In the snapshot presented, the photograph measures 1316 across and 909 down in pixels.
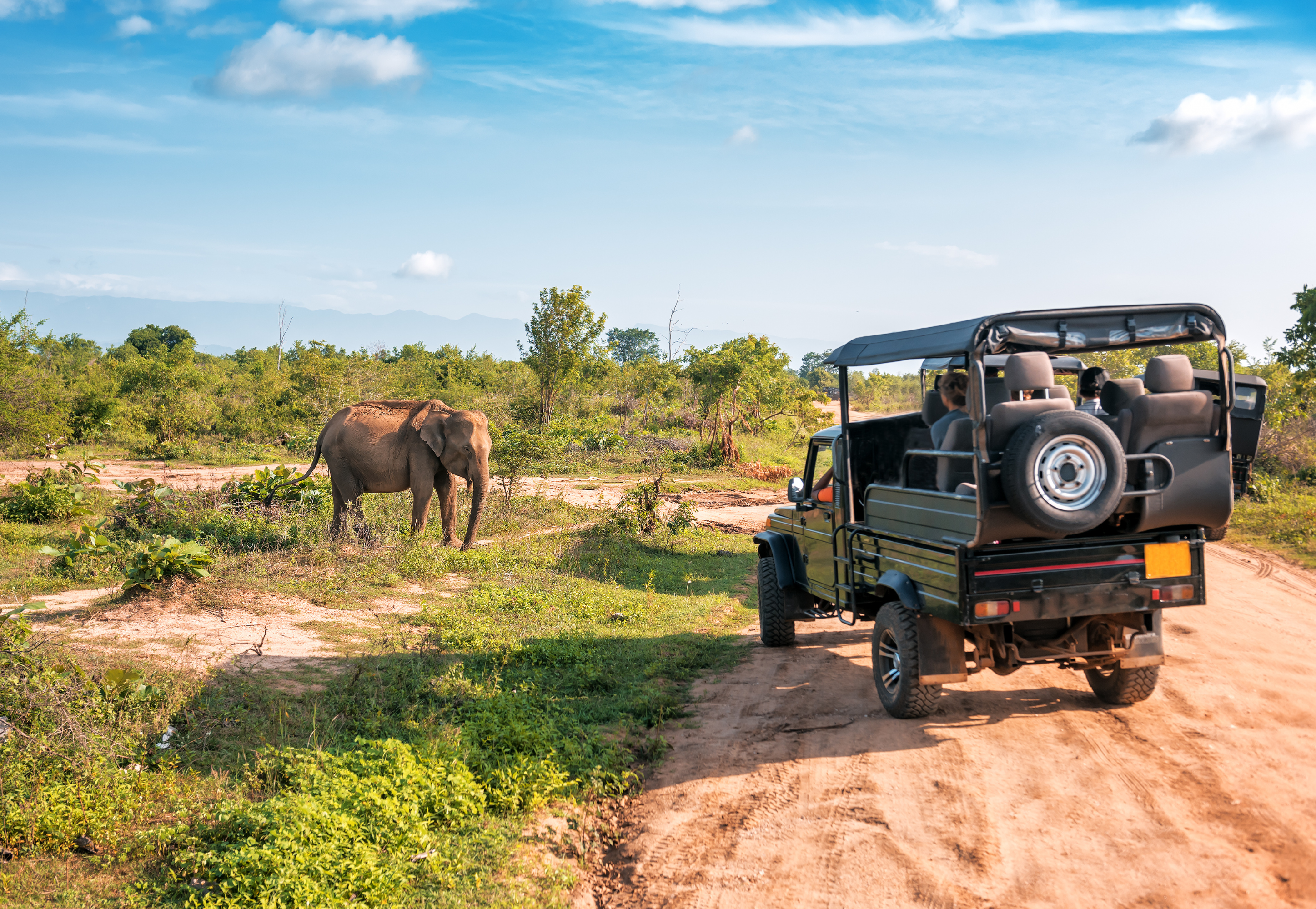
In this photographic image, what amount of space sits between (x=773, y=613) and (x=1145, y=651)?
11.4ft

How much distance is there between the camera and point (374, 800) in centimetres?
471

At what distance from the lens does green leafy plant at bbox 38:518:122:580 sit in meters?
10.3

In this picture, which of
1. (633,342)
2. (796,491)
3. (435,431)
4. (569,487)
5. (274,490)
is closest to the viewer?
(796,491)

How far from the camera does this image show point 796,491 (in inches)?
309

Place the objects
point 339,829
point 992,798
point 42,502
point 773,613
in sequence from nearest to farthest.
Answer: point 339,829
point 992,798
point 773,613
point 42,502

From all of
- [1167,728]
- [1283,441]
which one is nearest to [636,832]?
[1167,728]

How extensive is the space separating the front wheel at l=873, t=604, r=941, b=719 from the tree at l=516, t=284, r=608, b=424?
22807mm

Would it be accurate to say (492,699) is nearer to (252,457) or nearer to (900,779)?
(900,779)

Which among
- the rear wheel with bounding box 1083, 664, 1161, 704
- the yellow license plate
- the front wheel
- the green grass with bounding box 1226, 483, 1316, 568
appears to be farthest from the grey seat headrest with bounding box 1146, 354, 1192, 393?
the green grass with bounding box 1226, 483, 1316, 568

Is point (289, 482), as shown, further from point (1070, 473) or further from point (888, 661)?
point (1070, 473)

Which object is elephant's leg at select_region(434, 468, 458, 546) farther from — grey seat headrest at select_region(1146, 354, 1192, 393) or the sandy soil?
grey seat headrest at select_region(1146, 354, 1192, 393)

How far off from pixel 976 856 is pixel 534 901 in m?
2.23

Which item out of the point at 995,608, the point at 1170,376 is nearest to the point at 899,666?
the point at 995,608

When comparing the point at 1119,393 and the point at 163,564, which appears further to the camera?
the point at 163,564
